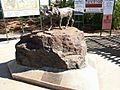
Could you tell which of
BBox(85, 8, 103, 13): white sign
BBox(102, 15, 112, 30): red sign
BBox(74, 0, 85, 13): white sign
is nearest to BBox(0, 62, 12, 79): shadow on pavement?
BBox(74, 0, 85, 13): white sign

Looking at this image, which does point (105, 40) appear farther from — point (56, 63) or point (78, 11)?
point (56, 63)

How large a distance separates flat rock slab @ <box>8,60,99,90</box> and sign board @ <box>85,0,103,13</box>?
184 inches

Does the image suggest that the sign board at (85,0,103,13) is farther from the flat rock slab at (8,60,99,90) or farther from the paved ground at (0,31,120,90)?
the flat rock slab at (8,60,99,90)

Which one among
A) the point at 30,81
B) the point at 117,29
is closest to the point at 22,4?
the point at 30,81

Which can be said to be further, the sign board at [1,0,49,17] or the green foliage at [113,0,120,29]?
the green foliage at [113,0,120,29]

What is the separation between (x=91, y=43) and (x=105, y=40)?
2.92 feet

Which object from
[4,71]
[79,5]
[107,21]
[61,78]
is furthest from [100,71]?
[79,5]

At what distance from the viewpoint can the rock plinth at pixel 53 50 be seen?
588 centimetres

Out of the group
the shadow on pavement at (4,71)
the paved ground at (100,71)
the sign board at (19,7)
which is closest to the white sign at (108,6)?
the paved ground at (100,71)

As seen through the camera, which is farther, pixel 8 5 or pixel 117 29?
pixel 117 29

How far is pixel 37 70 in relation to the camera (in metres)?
6.01

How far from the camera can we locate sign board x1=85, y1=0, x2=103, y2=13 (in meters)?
9.97

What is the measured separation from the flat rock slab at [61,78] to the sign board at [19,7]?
3.91 m

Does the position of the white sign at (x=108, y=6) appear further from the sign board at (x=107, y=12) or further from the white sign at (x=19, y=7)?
the white sign at (x=19, y=7)
